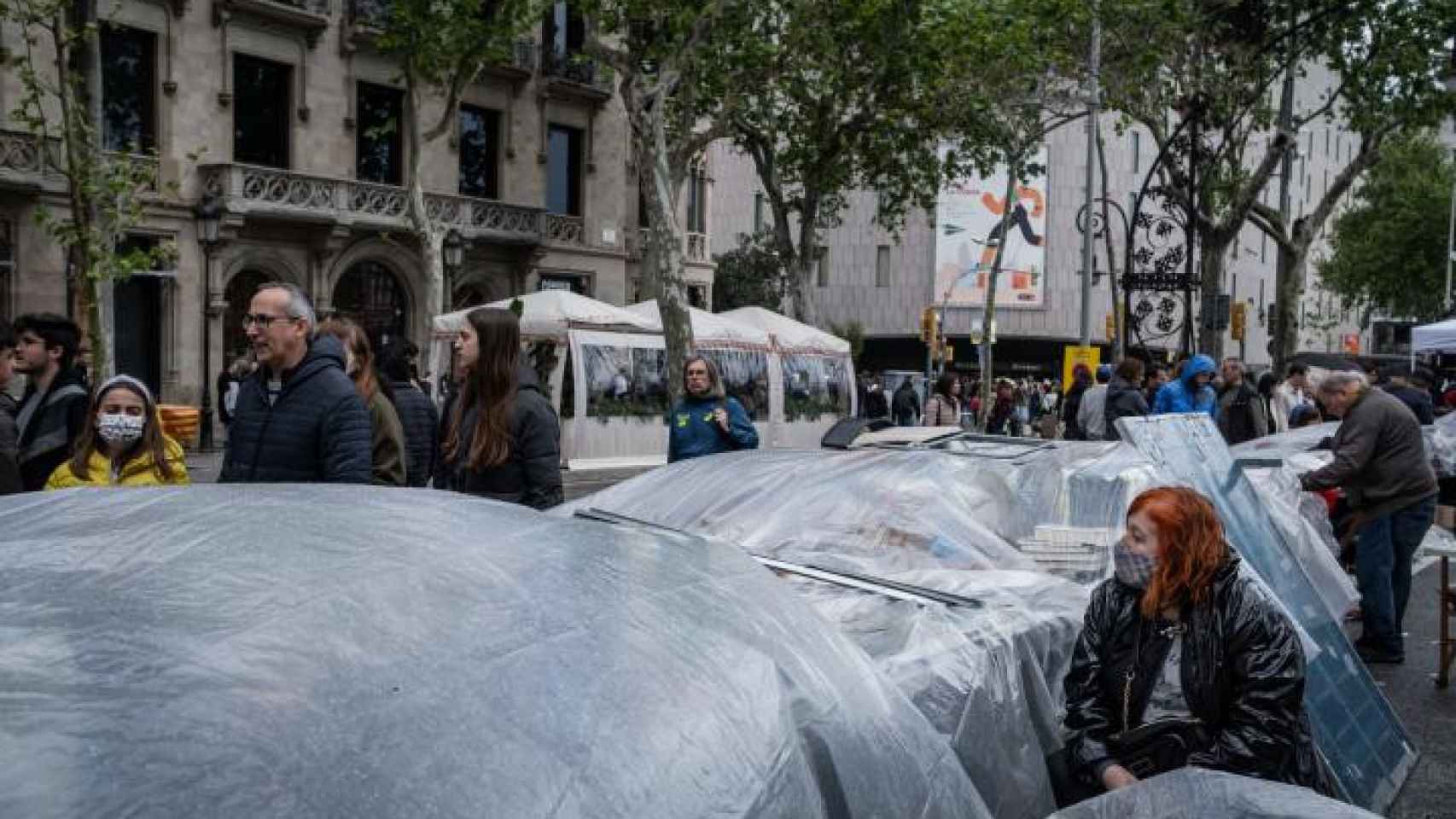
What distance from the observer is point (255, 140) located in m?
27.7

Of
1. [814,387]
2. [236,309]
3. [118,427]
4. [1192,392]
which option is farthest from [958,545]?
[236,309]

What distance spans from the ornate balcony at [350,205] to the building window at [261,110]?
1026 mm

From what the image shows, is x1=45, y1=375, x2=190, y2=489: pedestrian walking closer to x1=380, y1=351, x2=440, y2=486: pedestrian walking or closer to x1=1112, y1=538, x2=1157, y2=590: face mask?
x1=380, y1=351, x2=440, y2=486: pedestrian walking

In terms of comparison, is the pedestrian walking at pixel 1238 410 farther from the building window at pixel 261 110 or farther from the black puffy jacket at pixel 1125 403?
the building window at pixel 261 110

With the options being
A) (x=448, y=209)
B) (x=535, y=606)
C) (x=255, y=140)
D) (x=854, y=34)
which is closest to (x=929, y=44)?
(x=854, y=34)

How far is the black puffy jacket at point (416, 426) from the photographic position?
21.1ft

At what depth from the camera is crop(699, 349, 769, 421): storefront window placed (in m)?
25.0

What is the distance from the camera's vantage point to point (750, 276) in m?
54.8

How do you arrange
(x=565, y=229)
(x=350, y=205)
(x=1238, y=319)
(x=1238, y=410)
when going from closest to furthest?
(x=1238, y=410) → (x=1238, y=319) → (x=350, y=205) → (x=565, y=229)

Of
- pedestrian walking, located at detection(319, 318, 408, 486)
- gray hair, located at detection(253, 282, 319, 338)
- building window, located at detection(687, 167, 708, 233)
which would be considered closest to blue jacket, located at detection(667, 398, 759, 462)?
pedestrian walking, located at detection(319, 318, 408, 486)

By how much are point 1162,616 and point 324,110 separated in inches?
1077

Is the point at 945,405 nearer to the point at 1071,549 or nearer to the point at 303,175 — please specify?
the point at 303,175

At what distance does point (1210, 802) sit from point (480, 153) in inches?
1231

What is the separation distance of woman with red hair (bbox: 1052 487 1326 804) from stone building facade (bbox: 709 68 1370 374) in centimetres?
6147
